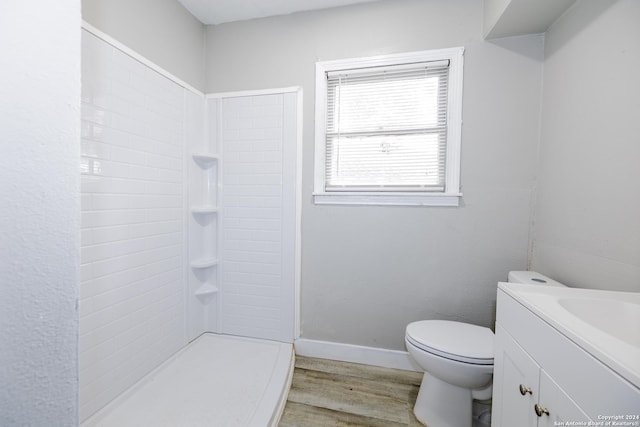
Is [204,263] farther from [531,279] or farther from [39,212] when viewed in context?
[531,279]

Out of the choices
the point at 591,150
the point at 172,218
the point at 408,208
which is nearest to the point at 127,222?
the point at 172,218

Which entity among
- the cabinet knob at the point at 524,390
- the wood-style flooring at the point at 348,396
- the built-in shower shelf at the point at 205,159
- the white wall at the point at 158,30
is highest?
the white wall at the point at 158,30

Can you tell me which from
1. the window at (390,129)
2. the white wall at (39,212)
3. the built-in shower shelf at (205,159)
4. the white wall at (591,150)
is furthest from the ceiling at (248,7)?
the white wall at (39,212)

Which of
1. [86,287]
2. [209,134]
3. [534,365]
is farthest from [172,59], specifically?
[534,365]

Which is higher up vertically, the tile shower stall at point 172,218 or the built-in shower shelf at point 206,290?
the tile shower stall at point 172,218

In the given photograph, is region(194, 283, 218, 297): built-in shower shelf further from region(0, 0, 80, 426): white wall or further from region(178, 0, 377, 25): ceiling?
region(178, 0, 377, 25): ceiling

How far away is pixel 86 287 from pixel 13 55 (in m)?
1.16

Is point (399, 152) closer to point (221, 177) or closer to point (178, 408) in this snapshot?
point (221, 177)

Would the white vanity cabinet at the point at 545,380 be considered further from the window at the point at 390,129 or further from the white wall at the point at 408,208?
the window at the point at 390,129

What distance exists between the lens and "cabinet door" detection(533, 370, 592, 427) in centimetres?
60

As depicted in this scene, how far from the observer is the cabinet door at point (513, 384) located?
2.54 feet

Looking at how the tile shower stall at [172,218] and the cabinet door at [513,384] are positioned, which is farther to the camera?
the tile shower stall at [172,218]

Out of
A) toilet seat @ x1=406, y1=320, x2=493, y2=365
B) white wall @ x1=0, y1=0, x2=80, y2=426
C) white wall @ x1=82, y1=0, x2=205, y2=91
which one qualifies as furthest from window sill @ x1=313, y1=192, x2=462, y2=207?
Answer: white wall @ x1=0, y1=0, x2=80, y2=426

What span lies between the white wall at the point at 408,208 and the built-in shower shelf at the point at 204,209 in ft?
2.21
